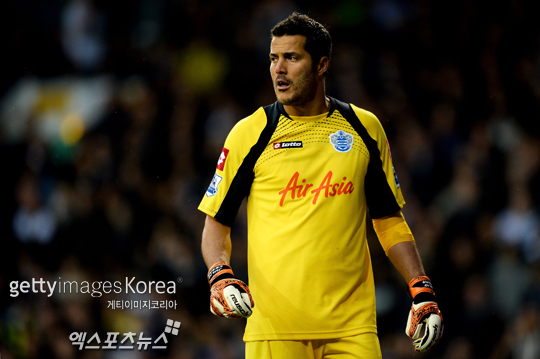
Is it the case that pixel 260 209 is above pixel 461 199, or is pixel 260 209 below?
above

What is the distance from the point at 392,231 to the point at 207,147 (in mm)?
4277

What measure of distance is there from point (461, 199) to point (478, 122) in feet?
3.63

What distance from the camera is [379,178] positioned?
3.44 m

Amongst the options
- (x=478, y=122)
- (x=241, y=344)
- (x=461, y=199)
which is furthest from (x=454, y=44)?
(x=241, y=344)

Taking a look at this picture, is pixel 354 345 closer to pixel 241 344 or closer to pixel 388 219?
pixel 388 219

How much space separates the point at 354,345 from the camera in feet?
10.4

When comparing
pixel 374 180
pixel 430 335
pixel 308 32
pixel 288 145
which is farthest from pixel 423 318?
pixel 308 32

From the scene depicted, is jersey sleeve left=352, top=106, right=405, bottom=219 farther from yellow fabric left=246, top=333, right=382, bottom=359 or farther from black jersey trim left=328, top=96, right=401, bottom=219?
yellow fabric left=246, top=333, right=382, bottom=359

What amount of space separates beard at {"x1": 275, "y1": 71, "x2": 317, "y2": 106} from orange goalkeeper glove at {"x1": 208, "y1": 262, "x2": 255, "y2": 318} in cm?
94

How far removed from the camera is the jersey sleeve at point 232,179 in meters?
3.34

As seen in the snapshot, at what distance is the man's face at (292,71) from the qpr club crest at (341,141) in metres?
0.25

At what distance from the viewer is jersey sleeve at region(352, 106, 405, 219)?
3.43 m

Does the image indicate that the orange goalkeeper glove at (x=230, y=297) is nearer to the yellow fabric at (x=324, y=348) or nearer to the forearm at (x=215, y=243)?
the forearm at (x=215, y=243)

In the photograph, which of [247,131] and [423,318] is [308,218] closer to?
[247,131]
